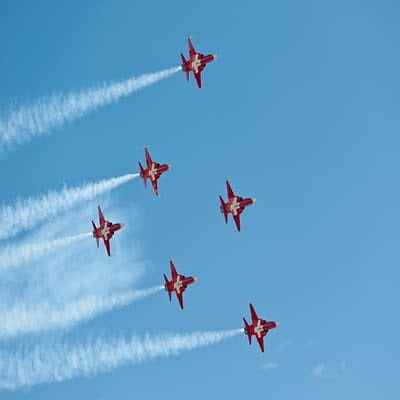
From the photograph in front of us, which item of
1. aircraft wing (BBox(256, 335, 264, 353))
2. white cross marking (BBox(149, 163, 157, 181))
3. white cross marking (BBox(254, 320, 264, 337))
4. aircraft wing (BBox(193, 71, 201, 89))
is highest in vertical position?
aircraft wing (BBox(193, 71, 201, 89))

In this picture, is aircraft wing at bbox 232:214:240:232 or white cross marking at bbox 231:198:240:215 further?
aircraft wing at bbox 232:214:240:232

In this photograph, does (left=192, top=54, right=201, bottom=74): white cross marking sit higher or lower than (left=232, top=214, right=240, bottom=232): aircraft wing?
higher

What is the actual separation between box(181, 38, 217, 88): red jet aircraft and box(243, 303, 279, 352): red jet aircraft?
28907 millimetres

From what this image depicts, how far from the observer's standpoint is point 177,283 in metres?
105

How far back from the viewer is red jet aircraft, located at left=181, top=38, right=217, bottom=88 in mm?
101125

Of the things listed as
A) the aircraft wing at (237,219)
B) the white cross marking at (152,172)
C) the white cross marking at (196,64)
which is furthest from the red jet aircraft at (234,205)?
the white cross marking at (196,64)

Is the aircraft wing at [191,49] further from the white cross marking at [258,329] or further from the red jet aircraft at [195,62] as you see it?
the white cross marking at [258,329]

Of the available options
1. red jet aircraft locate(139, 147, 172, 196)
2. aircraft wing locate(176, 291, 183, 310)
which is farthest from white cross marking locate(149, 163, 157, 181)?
aircraft wing locate(176, 291, 183, 310)

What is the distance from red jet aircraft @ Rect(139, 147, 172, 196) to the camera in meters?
103

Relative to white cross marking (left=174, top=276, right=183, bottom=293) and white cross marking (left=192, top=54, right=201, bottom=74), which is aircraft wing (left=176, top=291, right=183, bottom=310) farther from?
white cross marking (left=192, top=54, right=201, bottom=74)

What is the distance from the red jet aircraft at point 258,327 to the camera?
106m

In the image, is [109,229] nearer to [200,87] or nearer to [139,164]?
[139,164]

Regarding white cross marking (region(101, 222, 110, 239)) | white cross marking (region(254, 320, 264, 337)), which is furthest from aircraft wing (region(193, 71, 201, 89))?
white cross marking (region(254, 320, 264, 337))

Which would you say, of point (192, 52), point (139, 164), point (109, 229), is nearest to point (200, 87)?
point (192, 52)
